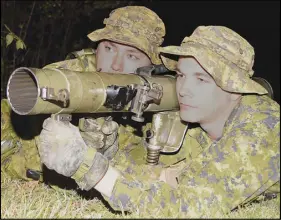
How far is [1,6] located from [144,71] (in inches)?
158

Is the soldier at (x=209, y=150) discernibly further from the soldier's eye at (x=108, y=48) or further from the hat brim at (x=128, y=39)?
the soldier's eye at (x=108, y=48)

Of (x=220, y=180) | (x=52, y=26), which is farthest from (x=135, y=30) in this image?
(x=52, y=26)

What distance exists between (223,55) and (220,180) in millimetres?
733

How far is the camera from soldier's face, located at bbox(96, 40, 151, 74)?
12.0 ft

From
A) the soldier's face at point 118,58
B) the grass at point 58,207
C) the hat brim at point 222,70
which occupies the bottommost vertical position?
the grass at point 58,207

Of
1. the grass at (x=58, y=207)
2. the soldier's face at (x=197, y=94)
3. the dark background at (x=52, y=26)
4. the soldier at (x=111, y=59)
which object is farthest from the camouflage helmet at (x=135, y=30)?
the dark background at (x=52, y=26)

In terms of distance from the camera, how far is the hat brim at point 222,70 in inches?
118

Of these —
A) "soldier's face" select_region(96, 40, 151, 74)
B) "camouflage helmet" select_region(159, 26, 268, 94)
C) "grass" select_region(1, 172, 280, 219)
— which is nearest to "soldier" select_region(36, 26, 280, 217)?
"camouflage helmet" select_region(159, 26, 268, 94)

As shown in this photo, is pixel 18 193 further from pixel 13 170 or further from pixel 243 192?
pixel 243 192

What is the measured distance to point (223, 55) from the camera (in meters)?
3.08

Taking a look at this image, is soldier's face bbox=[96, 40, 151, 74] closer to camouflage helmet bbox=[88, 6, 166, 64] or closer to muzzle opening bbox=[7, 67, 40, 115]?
camouflage helmet bbox=[88, 6, 166, 64]

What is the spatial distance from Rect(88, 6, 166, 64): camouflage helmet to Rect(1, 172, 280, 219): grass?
1.11 metres

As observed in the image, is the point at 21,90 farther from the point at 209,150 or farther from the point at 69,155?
the point at 209,150

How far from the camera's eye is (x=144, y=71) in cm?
340
